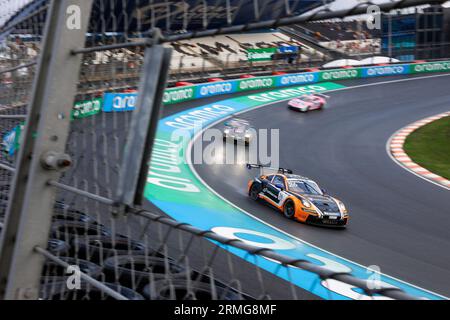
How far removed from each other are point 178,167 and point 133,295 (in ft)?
42.9

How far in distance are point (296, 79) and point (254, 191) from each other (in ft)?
61.2

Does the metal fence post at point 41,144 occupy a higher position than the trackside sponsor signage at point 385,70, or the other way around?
the metal fence post at point 41,144

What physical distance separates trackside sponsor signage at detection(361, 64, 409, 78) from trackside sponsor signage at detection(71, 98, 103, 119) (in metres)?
32.3

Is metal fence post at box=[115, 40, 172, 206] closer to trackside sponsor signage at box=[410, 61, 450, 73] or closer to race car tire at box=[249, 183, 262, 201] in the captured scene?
race car tire at box=[249, 183, 262, 201]

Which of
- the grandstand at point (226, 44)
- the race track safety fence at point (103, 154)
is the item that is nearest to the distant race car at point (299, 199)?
the grandstand at point (226, 44)

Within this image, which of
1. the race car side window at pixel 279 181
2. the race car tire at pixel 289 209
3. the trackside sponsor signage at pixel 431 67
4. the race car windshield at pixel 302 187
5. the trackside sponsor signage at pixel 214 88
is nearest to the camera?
the race car tire at pixel 289 209

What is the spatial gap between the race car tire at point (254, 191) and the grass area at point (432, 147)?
6.00 metres

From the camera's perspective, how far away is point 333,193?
14.3 meters

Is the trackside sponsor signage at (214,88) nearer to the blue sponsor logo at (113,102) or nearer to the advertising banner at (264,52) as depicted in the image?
the advertising banner at (264,52)

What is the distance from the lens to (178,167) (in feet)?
51.2

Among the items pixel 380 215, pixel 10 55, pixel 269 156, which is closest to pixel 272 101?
pixel 269 156

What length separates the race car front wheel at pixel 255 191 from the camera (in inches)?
512

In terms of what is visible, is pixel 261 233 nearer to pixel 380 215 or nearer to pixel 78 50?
pixel 380 215

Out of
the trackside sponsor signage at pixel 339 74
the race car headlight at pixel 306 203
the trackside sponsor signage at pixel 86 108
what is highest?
the trackside sponsor signage at pixel 86 108
